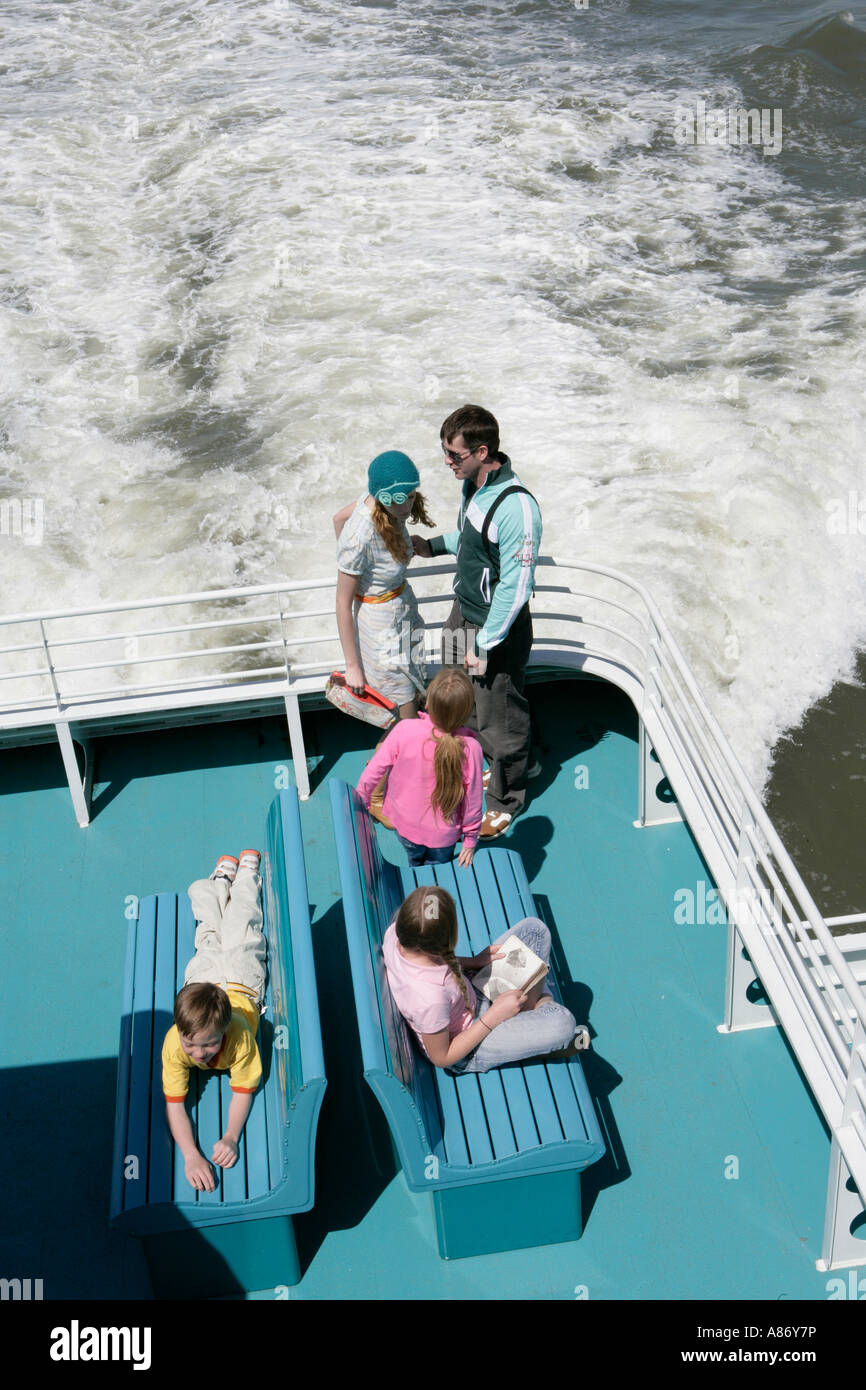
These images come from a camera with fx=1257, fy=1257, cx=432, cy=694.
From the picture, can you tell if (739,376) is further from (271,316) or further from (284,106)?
(284,106)

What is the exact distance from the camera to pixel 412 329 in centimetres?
1486

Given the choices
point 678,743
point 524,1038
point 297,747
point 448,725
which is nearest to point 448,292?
point 297,747

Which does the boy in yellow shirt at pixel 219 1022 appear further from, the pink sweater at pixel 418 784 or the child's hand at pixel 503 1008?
the child's hand at pixel 503 1008

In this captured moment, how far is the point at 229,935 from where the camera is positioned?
5223mm

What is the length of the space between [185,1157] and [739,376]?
39.1 feet

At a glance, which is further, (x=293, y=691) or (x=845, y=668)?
(x=845, y=668)

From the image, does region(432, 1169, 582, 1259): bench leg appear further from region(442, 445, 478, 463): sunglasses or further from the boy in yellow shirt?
region(442, 445, 478, 463): sunglasses

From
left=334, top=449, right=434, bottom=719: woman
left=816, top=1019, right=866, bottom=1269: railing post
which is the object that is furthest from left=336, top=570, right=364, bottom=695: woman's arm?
left=816, top=1019, right=866, bottom=1269: railing post

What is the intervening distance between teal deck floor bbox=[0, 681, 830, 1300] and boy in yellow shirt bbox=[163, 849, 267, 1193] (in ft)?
1.92

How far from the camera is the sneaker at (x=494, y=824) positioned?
20.6 ft

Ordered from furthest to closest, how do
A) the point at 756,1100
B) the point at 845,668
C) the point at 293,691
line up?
the point at 845,668 → the point at 293,691 → the point at 756,1100

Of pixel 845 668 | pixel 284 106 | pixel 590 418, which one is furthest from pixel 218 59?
pixel 845 668

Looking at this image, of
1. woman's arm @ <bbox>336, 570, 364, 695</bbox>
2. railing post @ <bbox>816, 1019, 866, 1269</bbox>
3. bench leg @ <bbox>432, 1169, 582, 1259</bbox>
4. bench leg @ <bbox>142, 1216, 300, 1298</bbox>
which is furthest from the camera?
woman's arm @ <bbox>336, 570, 364, 695</bbox>

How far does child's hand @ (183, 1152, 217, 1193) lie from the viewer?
435 centimetres
